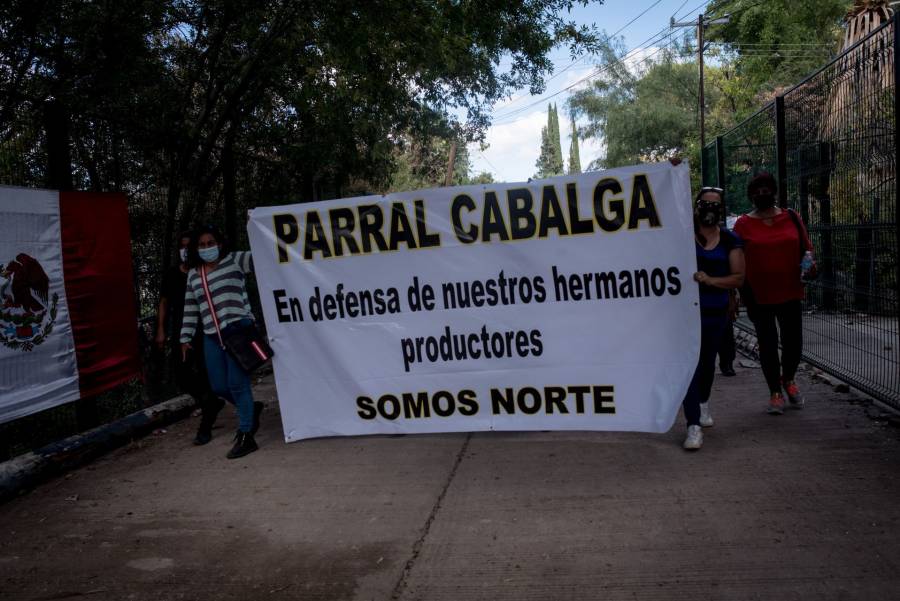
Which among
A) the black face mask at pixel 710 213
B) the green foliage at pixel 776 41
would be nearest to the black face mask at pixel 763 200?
the black face mask at pixel 710 213

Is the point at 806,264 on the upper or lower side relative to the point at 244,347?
upper

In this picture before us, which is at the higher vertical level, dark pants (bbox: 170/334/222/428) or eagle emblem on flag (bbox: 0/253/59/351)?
eagle emblem on flag (bbox: 0/253/59/351)

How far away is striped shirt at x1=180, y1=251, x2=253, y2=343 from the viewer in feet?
18.9

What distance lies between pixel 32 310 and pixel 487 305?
325cm

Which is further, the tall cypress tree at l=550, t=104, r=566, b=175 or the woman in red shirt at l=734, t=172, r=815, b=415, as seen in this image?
the tall cypress tree at l=550, t=104, r=566, b=175

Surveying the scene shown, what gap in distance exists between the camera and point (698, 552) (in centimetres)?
361

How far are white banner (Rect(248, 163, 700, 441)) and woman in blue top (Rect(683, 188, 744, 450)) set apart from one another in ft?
0.72

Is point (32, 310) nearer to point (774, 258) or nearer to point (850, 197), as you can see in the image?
point (774, 258)

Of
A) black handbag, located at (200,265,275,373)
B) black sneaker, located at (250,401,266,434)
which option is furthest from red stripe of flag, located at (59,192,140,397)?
black sneaker, located at (250,401,266,434)

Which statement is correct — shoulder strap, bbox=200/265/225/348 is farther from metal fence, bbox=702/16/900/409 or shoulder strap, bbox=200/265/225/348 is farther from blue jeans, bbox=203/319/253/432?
metal fence, bbox=702/16/900/409

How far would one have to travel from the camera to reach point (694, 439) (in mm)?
5188

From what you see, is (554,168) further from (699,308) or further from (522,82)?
(699,308)

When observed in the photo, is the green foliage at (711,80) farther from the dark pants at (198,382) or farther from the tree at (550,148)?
the tree at (550,148)

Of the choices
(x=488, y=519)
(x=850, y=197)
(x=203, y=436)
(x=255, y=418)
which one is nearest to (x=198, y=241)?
(x=255, y=418)
